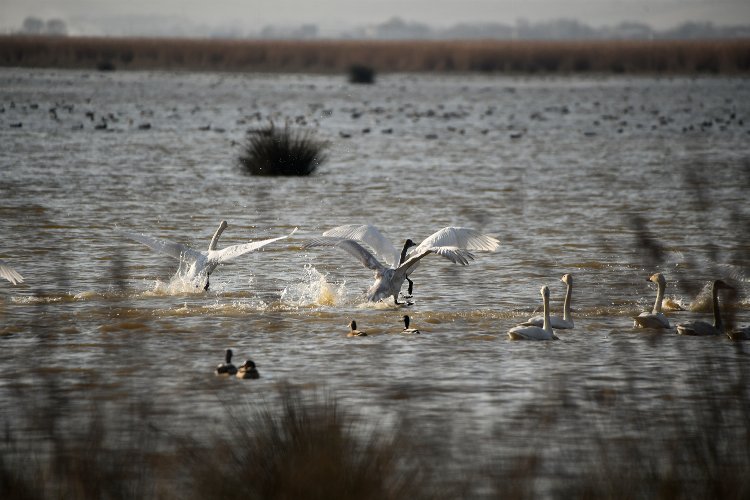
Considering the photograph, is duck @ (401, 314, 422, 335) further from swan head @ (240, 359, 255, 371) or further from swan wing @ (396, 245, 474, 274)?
swan head @ (240, 359, 255, 371)

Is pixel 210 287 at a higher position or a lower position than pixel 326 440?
lower

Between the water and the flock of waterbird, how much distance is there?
213 mm

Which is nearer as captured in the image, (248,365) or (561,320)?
(248,365)

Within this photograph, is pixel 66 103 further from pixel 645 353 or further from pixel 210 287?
pixel 645 353

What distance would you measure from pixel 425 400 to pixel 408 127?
116 feet

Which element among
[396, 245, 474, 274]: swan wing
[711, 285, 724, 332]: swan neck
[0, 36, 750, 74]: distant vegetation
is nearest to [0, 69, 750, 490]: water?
[711, 285, 724, 332]: swan neck

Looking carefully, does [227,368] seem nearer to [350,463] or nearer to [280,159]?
[350,463]

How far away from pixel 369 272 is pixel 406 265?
7.24 feet

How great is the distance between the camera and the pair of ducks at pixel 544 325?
10.7m

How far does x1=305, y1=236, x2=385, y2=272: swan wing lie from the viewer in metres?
13.5

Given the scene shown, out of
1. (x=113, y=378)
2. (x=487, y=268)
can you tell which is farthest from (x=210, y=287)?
(x=113, y=378)

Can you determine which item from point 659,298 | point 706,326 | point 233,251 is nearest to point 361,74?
point 233,251

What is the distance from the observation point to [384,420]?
7996 millimetres

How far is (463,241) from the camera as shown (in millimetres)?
12945
